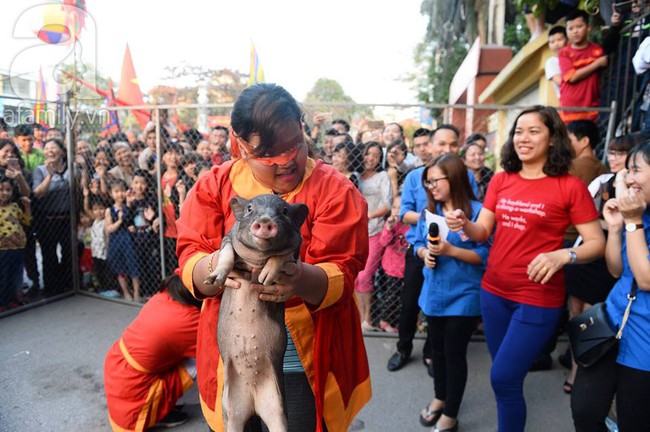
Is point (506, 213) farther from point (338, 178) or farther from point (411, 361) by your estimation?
point (411, 361)

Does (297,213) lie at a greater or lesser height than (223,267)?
greater

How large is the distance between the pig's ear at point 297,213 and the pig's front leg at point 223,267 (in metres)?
0.19

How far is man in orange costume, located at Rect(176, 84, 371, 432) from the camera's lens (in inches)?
58.2

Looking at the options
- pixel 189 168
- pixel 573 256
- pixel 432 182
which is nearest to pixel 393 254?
pixel 432 182

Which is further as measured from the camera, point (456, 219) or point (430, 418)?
point (430, 418)

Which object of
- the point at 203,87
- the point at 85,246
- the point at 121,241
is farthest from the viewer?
the point at 203,87

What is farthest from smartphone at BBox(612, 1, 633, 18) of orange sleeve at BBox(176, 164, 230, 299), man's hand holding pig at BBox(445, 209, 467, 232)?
orange sleeve at BBox(176, 164, 230, 299)

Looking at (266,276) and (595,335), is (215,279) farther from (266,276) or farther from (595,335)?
(595,335)

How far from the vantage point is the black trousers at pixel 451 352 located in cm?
290

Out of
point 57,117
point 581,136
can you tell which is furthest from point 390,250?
point 57,117

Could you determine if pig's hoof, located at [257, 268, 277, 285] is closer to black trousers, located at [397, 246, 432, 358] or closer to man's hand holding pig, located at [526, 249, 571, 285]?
man's hand holding pig, located at [526, 249, 571, 285]

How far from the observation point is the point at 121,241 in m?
5.49

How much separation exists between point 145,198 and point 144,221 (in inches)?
Result: 11.0

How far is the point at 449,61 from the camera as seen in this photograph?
21.8m
